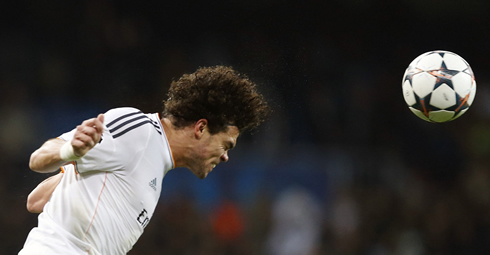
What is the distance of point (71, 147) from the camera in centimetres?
200

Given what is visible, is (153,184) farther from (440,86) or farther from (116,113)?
(440,86)

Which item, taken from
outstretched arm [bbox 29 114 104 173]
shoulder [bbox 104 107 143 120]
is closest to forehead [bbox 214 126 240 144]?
shoulder [bbox 104 107 143 120]

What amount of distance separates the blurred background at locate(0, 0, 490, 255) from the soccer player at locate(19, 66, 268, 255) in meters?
3.26

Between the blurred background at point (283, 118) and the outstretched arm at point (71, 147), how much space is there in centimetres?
383

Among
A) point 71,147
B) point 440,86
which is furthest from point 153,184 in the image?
point 440,86

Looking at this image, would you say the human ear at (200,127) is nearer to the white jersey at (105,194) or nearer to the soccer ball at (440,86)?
the white jersey at (105,194)

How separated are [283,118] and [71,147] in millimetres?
4815

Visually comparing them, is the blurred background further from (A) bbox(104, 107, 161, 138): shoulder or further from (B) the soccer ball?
(A) bbox(104, 107, 161, 138): shoulder

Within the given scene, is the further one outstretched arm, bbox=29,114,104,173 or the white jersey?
the white jersey

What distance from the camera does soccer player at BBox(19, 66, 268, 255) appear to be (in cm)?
235

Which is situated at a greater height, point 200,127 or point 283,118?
point 200,127

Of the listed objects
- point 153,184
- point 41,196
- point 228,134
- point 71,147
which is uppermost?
point 71,147

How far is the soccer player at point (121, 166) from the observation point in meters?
2.35

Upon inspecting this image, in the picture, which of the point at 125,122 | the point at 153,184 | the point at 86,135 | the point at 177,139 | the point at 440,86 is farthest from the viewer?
the point at 440,86
